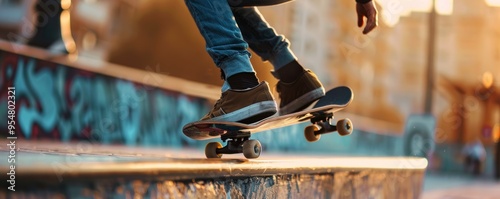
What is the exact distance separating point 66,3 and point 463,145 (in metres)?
33.1

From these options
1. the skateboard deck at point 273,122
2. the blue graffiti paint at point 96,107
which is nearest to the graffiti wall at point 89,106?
the blue graffiti paint at point 96,107

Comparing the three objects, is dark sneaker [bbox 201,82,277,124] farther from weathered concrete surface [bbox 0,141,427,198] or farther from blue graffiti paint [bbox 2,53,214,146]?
blue graffiti paint [bbox 2,53,214,146]

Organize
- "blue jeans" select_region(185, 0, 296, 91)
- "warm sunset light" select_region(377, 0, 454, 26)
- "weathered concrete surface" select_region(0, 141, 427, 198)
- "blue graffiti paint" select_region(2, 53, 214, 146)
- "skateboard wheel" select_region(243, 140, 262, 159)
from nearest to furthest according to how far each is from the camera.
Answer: "weathered concrete surface" select_region(0, 141, 427, 198)
"blue jeans" select_region(185, 0, 296, 91)
"skateboard wheel" select_region(243, 140, 262, 159)
"warm sunset light" select_region(377, 0, 454, 26)
"blue graffiti paint" select_region(2, 53, 214, 146)

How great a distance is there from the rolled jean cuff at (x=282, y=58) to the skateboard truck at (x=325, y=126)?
1.08ft

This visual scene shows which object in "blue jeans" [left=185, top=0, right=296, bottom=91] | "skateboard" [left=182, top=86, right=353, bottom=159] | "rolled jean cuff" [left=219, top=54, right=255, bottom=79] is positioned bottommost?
"skateboard" [left=182, top=86, right=353, bottom=159]

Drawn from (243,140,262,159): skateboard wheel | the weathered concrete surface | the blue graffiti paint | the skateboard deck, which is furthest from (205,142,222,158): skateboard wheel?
the blue graffiti paint

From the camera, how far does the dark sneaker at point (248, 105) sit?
9.35 ft

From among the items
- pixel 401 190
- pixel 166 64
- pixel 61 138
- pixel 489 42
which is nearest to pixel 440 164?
pixel 489 42

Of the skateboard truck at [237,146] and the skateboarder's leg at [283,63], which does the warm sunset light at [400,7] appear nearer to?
the skateboarder's leg at [283,63]

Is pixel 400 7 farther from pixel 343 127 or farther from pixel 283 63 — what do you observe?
pixel 283 63

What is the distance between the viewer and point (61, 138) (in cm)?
1218

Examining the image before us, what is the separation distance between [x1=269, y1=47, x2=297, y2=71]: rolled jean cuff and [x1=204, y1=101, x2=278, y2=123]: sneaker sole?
1.44 feet

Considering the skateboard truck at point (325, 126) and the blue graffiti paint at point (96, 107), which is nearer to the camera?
the skateboard truck at point (325, 126)

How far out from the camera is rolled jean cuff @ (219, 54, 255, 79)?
2.76 meters
